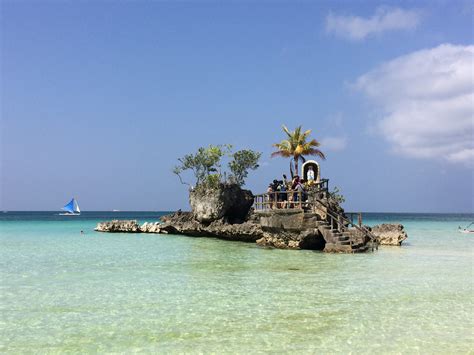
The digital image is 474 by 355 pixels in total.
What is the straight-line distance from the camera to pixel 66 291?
39.7ft

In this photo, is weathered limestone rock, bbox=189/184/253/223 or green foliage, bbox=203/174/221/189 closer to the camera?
weathered limestone rock, bbox=189/184/253/223

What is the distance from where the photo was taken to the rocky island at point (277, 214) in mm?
22234

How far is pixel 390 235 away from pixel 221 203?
14883 mm

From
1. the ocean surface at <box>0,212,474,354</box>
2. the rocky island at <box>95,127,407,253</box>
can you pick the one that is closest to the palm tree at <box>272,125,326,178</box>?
the rocky island at <box>95,127,407,253</box>

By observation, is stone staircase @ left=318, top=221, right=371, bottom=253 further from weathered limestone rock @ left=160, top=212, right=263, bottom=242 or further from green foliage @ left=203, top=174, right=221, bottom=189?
green foliage @ left=203, top=174, right=221, bottom=189

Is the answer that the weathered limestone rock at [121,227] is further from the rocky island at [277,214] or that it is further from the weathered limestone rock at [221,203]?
the weathered limestone rock at [221,203]

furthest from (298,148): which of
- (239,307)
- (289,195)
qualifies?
(239,307)

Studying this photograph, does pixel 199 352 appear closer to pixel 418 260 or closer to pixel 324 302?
pixel 324 302

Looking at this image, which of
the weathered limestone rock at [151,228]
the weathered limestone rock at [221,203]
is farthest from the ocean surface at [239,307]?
the weathered limestone rock at [151,228]

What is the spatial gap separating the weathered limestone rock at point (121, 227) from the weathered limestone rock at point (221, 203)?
831 centimetres

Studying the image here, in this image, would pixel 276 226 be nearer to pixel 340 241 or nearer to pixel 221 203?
pixel 340 241

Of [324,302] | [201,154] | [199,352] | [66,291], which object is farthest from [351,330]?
[201,154]

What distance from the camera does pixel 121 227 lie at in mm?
46094

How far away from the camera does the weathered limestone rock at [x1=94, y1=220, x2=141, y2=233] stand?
45.1 m
